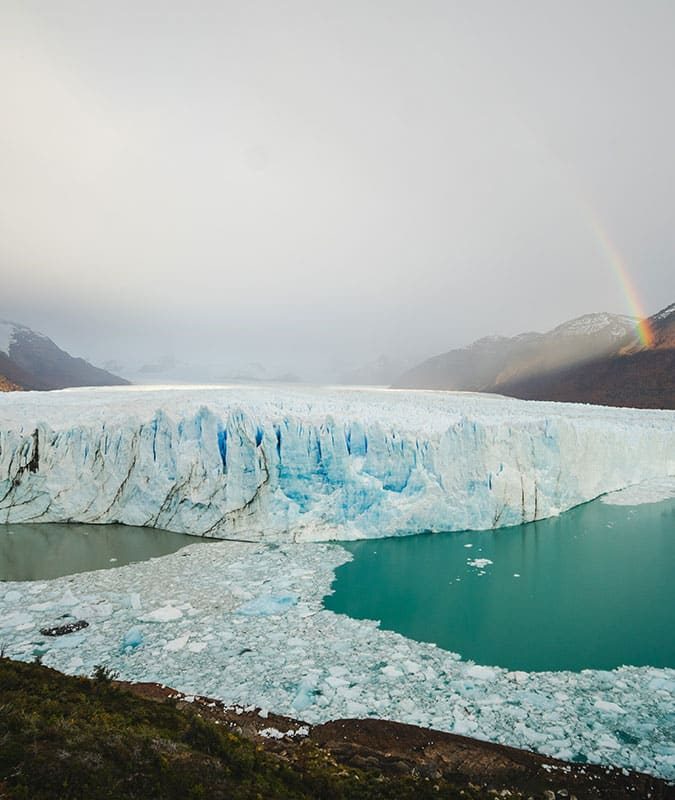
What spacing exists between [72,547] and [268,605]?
6.74 meters

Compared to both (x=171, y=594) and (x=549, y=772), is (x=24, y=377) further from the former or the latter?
(x=549, y=772)

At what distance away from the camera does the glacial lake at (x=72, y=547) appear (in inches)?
424

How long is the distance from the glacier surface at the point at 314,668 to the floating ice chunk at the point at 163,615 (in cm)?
3

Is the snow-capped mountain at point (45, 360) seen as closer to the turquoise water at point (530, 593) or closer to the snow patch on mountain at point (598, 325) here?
the turquoise water at point (530, 593)

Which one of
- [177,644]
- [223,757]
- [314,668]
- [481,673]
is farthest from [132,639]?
[481,673]

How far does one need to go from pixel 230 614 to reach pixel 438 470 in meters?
7.86

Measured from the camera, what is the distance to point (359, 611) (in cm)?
881

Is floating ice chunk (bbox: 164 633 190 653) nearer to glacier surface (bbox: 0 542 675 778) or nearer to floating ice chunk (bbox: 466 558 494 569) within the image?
glacier surface (bbox: 0 542 675 778)

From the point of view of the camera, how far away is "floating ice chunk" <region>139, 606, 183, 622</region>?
814 centimetres

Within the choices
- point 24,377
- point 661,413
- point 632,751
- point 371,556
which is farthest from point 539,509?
point 24,377

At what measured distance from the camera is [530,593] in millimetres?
9766

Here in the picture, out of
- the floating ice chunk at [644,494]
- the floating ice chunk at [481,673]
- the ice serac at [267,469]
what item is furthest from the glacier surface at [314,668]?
the floating ice chunk at [644,494]

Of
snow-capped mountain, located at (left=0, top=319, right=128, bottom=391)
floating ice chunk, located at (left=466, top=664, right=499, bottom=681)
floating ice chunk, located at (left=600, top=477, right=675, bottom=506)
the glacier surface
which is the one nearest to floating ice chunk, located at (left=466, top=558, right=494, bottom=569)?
the glacier surface

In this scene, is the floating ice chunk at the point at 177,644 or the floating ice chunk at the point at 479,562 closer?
the floating ice chunk at the point at 177,644
